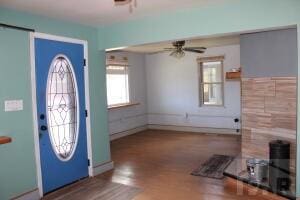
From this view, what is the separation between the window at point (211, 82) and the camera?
23.3ft

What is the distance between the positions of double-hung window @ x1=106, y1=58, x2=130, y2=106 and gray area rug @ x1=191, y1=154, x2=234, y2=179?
126 inches

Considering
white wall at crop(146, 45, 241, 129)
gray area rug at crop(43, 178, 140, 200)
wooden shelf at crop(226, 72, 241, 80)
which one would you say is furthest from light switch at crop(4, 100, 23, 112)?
white wall at crop(146, 45, 241, 129)

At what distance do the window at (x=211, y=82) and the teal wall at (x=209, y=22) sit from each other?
3.62 m

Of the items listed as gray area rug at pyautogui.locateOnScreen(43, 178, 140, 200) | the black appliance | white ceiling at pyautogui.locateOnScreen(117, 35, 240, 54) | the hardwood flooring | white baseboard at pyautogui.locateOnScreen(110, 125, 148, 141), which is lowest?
gray area rug at pyautogui.locateOnScreen(43, 178, 140, 200)

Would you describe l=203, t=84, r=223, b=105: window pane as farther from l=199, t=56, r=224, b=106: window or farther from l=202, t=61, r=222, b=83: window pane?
l=202, t=61, r=222, b=83: window pane

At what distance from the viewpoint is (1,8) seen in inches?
119

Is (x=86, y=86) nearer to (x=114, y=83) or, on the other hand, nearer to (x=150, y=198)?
(x=150, y=198)

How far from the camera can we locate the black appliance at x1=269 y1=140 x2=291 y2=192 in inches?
128

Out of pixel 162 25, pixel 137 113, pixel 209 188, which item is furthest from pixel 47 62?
pixel 137 113

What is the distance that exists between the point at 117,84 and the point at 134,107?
985 mm

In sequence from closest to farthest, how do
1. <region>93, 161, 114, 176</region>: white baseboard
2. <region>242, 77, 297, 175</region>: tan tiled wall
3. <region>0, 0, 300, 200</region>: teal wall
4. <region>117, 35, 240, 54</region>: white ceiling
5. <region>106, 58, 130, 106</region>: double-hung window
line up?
<region>0, 0, 300, 200</region>: teal wall, <region>242, 77, 297, 175</region>: tan tiled wall, <region>93, 161, 114, 176</region>: white baseboard, <region>117, 35, 240, 54</region>: white ceiling, <region>106, 58, 130, 106</region>: double-hung window

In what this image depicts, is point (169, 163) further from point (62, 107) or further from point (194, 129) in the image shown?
point (194, 129)

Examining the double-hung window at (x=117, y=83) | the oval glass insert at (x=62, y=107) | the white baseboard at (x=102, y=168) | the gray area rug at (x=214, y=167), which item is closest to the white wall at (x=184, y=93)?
the double-hung window at (x=117, y=83)

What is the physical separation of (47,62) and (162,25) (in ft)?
5.43
